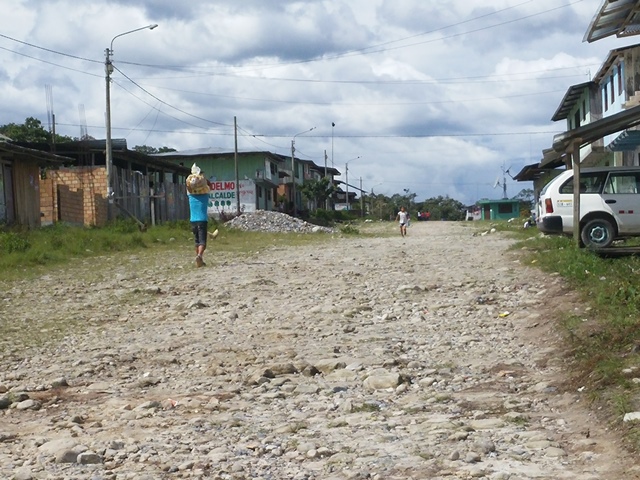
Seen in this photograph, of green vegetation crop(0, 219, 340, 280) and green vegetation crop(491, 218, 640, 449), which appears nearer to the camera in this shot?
green vegetation crop(491, 218, 640, 449)

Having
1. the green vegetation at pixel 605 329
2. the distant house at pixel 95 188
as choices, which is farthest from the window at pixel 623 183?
the distant house at pixel 95 188

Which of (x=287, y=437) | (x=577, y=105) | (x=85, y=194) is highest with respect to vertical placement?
(x=577, y=105)

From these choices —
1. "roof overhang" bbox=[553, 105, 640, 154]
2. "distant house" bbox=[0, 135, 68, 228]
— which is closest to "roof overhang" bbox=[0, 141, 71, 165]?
"distant house" bbox=[0, 135, 68, 228]

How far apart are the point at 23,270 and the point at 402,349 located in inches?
405

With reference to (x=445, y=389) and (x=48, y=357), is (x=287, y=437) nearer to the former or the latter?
(x=445, y=389)

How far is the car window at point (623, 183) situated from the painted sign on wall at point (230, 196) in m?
45.0

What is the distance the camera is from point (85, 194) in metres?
32.3

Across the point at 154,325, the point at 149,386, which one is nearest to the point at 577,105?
the point at 154,325

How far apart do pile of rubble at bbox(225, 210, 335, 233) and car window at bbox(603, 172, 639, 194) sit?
2211 centimetres

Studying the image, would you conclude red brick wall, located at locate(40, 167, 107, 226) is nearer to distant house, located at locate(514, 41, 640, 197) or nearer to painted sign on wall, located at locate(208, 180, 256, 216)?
distant house, located at locate(514, 41, 640, 197)

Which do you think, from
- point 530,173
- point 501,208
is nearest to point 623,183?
point 530,173

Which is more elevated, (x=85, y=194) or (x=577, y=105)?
(x=577, y=105)

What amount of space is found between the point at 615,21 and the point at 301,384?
8845 mm

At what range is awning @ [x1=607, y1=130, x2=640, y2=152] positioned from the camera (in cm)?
2634
